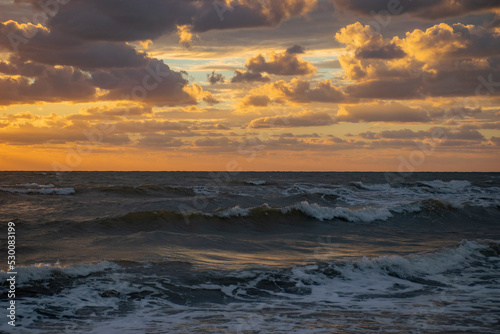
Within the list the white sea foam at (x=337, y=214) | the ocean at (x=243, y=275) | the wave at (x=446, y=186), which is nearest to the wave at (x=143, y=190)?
the ocean at (x=243, y=275)

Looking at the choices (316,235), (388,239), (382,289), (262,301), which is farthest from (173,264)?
(388,239)

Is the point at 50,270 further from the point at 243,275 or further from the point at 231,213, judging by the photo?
the point at 231,213

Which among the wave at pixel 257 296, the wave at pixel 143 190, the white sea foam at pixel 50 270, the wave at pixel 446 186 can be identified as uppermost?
the wave at pixel 446 186

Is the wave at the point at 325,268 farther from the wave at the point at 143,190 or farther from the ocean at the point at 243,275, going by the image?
the wave at the point at 143,190

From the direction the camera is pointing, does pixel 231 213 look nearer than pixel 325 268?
No

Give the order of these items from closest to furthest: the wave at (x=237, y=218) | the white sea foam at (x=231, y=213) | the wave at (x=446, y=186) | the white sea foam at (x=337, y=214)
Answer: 1. the wave at (x=237, y=218)
2. the white sea foam at (x=231, y=213)
3. the white sea foam at (x=337, y=214)
4. the wave at (x=446, y=186)

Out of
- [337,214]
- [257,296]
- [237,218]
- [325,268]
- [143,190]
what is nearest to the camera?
[257,296]

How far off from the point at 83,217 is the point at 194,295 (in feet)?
46.7

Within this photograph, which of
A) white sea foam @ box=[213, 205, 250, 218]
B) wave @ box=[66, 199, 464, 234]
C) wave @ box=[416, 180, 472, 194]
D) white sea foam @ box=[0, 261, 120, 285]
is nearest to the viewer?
white sea foam @ box=[0, 261, 120, 285]

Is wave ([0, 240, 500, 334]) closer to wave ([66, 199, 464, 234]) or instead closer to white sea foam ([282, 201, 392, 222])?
wave ([66, 199, 464, 234])

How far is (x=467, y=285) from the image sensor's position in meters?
11.4

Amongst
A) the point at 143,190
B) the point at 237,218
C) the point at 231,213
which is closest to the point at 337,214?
the point at 237,218

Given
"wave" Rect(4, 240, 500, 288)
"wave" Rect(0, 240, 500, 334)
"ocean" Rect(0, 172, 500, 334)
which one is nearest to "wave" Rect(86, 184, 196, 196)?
"ocean" Rect(0, 172, 500, 334)

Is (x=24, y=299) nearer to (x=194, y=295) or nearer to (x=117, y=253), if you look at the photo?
(x=194, y=295)
